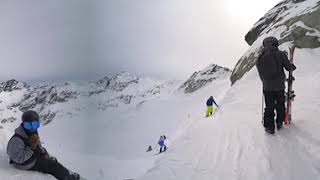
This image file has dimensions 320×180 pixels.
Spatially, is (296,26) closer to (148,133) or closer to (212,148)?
(212,148)

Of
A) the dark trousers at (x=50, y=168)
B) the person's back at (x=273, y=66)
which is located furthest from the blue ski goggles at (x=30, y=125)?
the person's back at (x=273, y=66)

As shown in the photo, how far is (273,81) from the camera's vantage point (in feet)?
40.4

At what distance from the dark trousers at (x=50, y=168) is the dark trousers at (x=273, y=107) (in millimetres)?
A: 5916

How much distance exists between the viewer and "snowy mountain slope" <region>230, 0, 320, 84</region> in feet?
98.9

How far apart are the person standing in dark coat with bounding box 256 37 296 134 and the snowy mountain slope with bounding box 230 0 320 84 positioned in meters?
18.0

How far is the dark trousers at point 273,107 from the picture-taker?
483 inches

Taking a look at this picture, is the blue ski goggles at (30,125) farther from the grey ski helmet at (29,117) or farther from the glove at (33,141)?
the glove at (33,141)

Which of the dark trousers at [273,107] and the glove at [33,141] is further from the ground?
the dark trousers at [273,107]

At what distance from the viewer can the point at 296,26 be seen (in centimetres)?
3192

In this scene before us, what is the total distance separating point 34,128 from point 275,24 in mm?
30393

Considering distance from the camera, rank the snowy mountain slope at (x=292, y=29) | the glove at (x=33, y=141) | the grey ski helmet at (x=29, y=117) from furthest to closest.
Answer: the snowy mountain slope at (x=292, y=29) → the glove at (x=33, y=141) → the grey ski helmet at (x=29, y=117)

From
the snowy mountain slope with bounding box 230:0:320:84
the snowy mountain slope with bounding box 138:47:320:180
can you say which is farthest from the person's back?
the snowy mountain slope with bounding box 230:0:320:84

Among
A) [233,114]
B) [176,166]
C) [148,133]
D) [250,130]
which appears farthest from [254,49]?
[148,133]

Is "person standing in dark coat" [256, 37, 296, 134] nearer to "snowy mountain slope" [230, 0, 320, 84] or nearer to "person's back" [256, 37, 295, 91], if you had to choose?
"person's back" [256, 37, 295, 91]
